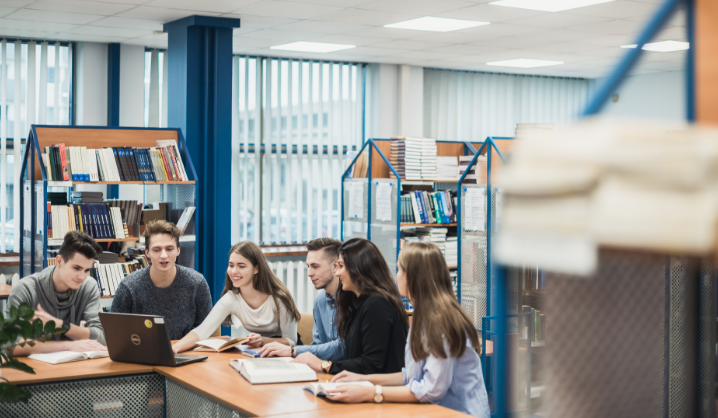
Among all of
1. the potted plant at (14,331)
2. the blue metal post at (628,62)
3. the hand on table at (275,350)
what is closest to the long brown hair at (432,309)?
the hand on table at (275,350)

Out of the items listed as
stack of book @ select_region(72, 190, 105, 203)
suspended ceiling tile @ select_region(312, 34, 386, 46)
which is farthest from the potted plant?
suspended ceiling tile @ select_region(312, 34, 386, 46)

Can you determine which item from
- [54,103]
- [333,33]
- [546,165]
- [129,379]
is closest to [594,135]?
[546,165]

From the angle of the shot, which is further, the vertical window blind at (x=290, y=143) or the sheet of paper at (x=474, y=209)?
the vertical window blind at (x=290, y=143)

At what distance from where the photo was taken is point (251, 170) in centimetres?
748

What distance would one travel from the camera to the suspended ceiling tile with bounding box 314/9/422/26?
217 inches

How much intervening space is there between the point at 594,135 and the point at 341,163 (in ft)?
23.8

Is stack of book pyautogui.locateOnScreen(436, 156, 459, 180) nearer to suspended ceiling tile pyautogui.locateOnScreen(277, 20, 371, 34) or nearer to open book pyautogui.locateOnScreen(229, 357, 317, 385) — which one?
suspended ceiling tile pyautogui.locateOnScreen(277, 20, 371, 34)

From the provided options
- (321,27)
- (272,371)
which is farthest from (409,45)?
(272,371)

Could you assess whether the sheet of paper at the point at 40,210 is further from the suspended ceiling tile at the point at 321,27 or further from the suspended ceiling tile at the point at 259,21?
the suspended ceiling tile at the point at 321,27

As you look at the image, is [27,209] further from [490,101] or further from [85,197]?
[490,101]

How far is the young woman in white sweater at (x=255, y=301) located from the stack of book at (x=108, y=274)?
1397 mm

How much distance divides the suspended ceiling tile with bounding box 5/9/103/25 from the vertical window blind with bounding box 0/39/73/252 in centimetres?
86

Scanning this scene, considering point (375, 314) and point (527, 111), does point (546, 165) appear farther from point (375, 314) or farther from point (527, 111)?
point (527, 111)

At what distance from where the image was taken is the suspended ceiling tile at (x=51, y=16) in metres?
5.53
